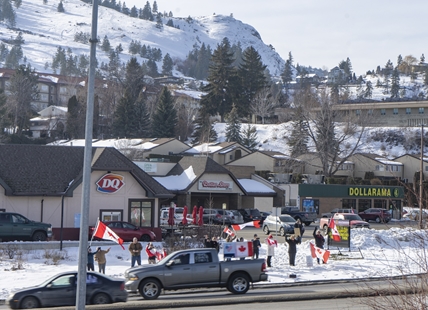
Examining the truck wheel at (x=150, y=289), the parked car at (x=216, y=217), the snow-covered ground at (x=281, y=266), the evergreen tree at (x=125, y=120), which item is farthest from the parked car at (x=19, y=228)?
the evergreen tree at (x=125, y=120)

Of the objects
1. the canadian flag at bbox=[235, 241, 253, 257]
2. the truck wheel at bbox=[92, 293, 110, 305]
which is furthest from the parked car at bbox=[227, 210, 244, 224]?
the truck wheel at bbox=[92, 293, 110, 305]

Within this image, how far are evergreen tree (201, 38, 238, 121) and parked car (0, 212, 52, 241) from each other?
79.2 m

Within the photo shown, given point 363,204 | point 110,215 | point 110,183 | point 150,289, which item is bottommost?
point 150,289

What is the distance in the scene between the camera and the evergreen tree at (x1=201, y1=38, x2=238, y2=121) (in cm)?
11519

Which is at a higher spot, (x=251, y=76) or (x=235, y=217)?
(x=251, y=76)

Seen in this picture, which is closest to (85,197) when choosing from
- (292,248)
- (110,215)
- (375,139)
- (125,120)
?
(292,248)

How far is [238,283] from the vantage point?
24.0 meters

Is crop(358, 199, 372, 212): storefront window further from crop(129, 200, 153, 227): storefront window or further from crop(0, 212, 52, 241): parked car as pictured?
crop(0, 212, 52, 241): parked car

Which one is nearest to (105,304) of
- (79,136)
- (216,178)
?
(216,178)

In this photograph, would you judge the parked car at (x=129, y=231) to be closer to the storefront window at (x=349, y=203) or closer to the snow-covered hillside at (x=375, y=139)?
the storefront window at (x=349, y=203)

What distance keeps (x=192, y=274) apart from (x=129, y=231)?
53.4 feet

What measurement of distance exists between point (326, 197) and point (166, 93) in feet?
147

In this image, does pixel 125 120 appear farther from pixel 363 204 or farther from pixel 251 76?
pixel 363 204

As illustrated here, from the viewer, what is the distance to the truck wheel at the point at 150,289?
22.7 meters
